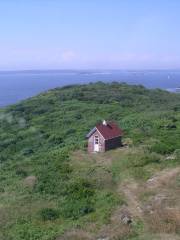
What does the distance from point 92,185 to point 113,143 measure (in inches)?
415

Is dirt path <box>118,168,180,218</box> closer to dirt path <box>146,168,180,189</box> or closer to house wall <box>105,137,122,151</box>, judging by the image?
dirt path <box>146,168,180,189</box>

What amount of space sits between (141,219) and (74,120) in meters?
44.2

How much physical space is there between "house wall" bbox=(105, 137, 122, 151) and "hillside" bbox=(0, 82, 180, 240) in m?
1.13

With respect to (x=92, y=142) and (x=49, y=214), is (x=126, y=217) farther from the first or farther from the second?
(x=92, y=142)

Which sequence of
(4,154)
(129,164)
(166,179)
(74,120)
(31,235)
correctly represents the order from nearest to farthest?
(31,235), (166,179), (129,164), (4,154), (74,120)

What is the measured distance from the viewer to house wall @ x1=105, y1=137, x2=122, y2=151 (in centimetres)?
4345

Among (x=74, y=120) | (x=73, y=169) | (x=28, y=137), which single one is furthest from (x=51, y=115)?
(x=73, y=169)

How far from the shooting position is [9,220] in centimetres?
2908

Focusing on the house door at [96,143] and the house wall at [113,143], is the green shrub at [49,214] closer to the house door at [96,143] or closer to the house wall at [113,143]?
the house door at [96,143]

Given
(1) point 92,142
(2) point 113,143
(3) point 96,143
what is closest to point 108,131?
(2) point 113,143

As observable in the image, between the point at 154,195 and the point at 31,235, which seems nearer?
the point at 31,235

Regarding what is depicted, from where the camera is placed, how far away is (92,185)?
3400 centimetres

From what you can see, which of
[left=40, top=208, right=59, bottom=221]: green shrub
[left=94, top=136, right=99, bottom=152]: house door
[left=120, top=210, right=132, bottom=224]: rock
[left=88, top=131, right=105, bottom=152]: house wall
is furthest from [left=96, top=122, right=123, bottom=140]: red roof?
[left=120, top=210, right=132, bottom=224]: rock

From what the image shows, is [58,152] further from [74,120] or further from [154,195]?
[74,120]
